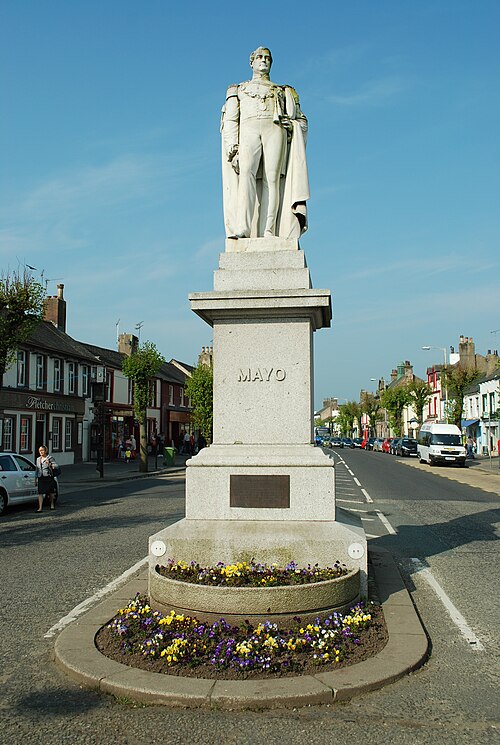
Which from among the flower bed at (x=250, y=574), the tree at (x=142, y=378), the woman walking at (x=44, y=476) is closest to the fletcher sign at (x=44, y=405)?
the tree at (x=142, y=378)

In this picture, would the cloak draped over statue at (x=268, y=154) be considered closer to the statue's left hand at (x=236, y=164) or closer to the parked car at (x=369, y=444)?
the statue's left hand at (x=236, y=164)

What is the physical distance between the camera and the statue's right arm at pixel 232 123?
754 cm

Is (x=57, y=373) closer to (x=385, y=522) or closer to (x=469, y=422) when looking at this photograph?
(x=385, y=522)

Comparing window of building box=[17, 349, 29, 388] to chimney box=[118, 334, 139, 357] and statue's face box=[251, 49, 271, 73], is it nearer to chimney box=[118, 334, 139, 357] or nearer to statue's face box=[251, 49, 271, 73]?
chimney box=[118, 334, 139, 357]

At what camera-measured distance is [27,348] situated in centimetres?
3553

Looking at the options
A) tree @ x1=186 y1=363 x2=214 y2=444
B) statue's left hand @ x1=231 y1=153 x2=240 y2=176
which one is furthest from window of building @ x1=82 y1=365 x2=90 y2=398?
statue's left hand @ x1=231 y1=153 x2=240 y2=176

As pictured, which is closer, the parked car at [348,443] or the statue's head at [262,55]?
the statue's head at [262,55]

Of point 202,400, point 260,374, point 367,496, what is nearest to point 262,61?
point 260,374

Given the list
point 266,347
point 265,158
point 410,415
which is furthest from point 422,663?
point 410,415

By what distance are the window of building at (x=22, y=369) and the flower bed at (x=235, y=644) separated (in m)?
31.3

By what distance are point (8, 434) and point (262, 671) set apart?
31.5m

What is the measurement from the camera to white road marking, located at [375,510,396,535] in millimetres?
12758

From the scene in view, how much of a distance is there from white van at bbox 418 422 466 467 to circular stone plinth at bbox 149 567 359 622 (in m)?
36.0

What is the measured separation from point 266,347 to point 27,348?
31.0 meters
